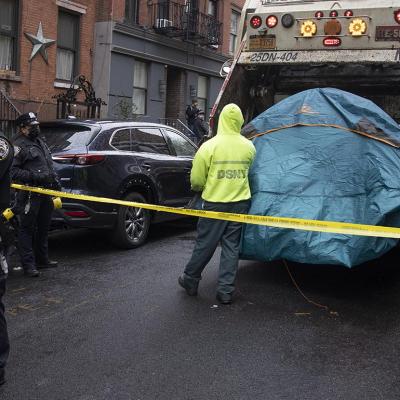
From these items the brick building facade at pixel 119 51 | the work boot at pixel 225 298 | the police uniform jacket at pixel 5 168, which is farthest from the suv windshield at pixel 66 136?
the brick building facade at pixel 119 51

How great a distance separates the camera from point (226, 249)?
17.1 ft

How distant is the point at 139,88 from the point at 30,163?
1383 cm

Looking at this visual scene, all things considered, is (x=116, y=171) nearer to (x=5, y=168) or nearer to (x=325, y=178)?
(x=325, y=178)

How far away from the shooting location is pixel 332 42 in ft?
21.5

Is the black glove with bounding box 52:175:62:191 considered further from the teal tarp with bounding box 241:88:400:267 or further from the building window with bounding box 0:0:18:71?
the building window with bounding box 0:0:18:71

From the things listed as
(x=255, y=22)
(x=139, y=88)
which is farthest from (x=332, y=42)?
(x=139, y=88)

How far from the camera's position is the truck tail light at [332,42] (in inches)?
256

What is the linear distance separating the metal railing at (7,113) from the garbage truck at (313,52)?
775 cm

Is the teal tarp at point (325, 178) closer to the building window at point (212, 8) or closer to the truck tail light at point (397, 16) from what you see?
the truck tail light at point (397, 16)

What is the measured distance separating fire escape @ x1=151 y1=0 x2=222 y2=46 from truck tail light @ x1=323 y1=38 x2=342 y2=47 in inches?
537

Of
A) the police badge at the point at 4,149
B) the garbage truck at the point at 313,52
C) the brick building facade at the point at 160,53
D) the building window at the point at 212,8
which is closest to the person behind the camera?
the police badge at the point at 4,149

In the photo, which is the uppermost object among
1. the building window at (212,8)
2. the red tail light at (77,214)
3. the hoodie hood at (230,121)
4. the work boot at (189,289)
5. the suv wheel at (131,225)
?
the building window at (212,8)

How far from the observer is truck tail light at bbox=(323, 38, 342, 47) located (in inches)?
256

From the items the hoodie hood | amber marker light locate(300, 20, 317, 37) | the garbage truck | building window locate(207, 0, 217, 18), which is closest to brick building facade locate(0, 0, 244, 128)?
building window locate(207, 0, 217, 18)
